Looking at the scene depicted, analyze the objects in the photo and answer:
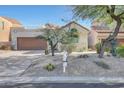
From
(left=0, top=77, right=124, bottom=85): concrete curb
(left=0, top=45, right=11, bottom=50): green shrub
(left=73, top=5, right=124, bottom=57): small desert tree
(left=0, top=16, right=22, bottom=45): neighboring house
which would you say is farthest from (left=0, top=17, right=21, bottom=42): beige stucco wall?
(left=0, top=77, right=124, bottom=85): concrete curb

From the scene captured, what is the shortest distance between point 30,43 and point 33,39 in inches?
25.3

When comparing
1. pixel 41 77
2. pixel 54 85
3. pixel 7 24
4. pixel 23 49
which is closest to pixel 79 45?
pixel 23 49

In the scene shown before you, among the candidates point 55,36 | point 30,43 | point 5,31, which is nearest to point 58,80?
point 55,36

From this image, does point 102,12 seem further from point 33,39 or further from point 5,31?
point 5,31

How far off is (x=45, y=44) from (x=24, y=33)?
3.83m

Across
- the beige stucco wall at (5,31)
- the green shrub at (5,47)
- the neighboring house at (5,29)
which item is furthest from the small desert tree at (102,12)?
the beige stucco wall at (5,31)

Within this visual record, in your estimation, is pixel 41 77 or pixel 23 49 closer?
pixel 41 77

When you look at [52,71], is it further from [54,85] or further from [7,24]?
[7,24]

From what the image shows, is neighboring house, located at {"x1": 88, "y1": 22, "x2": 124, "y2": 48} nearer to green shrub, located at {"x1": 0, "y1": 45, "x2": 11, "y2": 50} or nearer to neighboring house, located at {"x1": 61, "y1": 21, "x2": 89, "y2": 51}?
neighboring house, located at {"x1": 61, "y1": 21, "x2": 89, "y2": 51}

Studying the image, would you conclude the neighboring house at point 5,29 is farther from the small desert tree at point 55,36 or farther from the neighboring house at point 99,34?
the small desert tree at point 55,36

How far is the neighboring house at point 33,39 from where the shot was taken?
32.9 meters

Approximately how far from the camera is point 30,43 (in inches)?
1404
